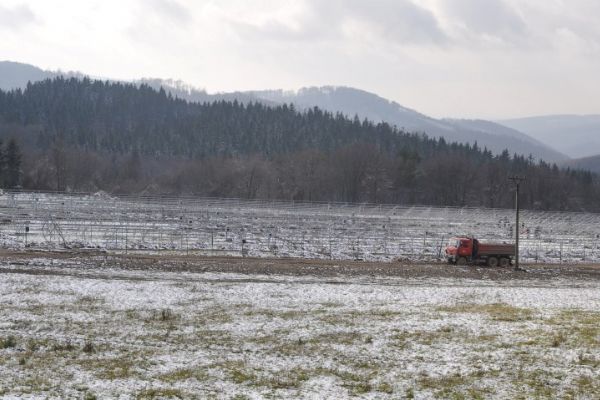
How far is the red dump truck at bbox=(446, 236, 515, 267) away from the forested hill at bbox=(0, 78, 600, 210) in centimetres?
7647

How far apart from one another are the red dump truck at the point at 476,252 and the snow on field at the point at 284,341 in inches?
570

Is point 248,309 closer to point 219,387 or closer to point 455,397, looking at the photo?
point 219,387

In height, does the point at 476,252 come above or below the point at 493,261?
above

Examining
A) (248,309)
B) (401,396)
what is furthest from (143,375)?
(248,309)

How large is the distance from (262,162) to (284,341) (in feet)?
370

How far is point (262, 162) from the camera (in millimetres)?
128875

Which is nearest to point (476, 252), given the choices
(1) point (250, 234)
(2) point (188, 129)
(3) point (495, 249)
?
(3) point (495, 249)

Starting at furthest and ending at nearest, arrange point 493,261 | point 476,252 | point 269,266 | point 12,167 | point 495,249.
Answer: point 12,167 < point 493,261 < point 495,249 < point 476,252 < point 269,266

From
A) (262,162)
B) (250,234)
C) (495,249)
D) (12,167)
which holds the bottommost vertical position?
(250,234)

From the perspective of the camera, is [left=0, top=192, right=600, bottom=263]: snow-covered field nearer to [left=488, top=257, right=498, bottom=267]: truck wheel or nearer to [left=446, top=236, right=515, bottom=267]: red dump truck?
[left=446, top=236, right=515, bottom=267]: red dump truck

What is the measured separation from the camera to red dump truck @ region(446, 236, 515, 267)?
42312 mm

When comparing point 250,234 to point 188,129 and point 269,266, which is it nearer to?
point 269,266

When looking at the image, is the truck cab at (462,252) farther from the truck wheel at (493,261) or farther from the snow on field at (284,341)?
the snow on field at (284,341)

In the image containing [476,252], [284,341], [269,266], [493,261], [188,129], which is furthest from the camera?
[188,129]
